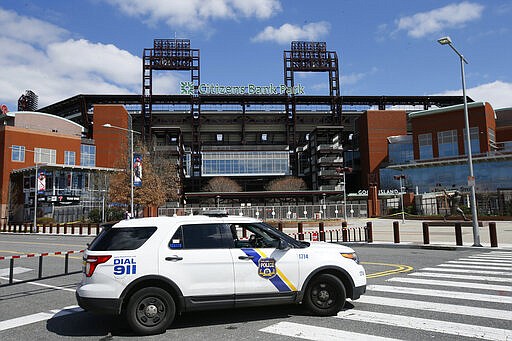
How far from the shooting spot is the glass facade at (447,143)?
71125 mm

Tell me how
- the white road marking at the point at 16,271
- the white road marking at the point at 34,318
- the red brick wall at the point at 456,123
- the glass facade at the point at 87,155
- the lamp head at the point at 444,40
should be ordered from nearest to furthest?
1. the white road marking at the point at 34,318
2. the white road marking at the point at 16,271
3. the lamp head at the point at 444,40
4. the red brick wall at the point at 456,123
5. the glass facade at the point at 87,155

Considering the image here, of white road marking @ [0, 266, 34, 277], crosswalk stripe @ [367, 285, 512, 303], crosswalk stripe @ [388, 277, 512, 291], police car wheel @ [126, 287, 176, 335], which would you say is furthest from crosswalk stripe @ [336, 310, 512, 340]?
white road marking @ [0, 266, 34, 277]

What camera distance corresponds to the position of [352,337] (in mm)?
5391

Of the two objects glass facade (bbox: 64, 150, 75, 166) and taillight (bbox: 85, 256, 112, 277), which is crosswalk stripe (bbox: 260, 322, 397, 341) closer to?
taillight (bbox: 85, 256, 112, 277)

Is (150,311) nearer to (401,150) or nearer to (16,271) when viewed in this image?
(16,271)

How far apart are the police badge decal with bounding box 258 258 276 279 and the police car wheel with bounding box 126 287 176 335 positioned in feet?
4.67

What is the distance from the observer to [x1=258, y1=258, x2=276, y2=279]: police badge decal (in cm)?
630

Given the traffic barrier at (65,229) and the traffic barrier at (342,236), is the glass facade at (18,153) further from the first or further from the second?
the traffic barrier at (342,236)

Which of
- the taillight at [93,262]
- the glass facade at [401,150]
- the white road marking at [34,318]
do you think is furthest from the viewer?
the glass facade at [401,150]

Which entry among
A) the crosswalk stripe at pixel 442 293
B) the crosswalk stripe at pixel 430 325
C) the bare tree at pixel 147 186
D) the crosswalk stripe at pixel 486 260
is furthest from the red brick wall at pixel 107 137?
the crosswalk stripe at pixel 430 325

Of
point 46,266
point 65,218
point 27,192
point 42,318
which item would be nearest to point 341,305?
point 42,318

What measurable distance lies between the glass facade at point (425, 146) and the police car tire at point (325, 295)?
74325mm

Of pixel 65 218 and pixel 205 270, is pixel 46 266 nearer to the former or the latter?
pixel 205 270

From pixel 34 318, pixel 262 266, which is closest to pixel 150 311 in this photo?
pixel 262 266
